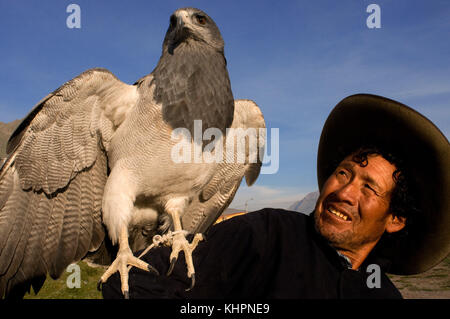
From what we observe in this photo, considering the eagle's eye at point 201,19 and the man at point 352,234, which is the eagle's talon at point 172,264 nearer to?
the man at point 352,234

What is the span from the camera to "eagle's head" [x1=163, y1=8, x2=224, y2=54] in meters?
3.36

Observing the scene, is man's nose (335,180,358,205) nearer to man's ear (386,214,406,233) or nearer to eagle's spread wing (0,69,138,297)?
Result: man's ear (386,214,406,233)

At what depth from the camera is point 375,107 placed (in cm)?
201

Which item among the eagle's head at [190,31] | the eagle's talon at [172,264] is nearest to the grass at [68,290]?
the eagle's head at [190,31]

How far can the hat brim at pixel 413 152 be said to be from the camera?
183 centimetres

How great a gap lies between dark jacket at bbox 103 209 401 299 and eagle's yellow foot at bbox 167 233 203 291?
0.03 metres

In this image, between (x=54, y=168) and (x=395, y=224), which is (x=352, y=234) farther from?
(x=54, y=168)

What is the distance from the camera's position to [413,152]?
Result: 1.95 meters

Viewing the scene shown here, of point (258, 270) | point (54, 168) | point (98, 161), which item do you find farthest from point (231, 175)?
point (258, 270)

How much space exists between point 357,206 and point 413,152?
20.9 inches

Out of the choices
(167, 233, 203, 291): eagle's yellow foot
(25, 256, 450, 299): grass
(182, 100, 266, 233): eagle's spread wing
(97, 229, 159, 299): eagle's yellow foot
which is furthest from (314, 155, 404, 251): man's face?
(25, 256, 450, 299): grass

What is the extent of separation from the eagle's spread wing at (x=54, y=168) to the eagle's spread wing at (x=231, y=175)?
1.40 meters

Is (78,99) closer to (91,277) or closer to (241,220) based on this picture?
(241,220)

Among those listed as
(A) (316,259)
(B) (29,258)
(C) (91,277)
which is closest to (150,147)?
(B) (29,258)
